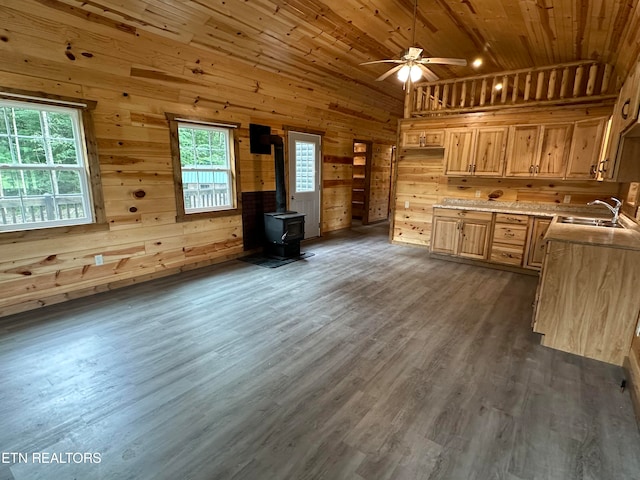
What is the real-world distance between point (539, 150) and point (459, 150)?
1.06m

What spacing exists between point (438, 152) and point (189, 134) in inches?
158

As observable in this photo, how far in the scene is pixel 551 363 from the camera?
2.48 meters

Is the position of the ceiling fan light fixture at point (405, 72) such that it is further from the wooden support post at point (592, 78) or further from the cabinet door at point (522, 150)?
the wooden support post at point (592, 78)

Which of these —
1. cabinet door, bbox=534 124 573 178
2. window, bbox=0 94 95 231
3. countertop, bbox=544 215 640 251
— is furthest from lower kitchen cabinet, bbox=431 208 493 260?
window, bbox=0 94 95 231

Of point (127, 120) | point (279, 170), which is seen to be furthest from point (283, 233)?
point (127, 120)

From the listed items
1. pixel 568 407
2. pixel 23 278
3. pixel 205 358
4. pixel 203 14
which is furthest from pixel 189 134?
pixel 568 407

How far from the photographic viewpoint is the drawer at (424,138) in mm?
5305

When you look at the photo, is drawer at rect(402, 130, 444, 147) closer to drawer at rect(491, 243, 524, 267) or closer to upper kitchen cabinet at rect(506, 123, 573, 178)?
upper kitchen cabinet at rect(506, 123, 573, 178)

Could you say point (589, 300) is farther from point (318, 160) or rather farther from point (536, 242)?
point (318, 160)

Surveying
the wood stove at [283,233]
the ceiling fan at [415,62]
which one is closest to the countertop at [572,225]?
the ceiling fan at [415,62]

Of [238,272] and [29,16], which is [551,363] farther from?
[29,16]

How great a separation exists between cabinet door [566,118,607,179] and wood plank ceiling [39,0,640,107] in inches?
25.3

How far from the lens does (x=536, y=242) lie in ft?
14.5

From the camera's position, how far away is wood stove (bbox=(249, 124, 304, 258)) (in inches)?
195
